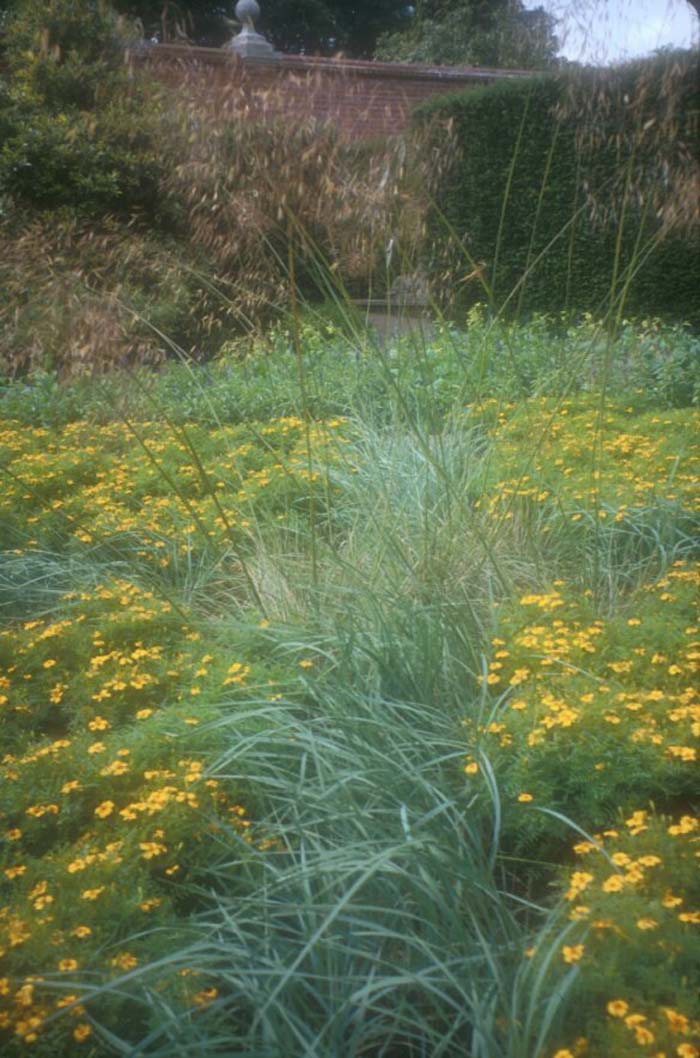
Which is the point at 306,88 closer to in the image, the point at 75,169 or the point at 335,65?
the point at 335,65

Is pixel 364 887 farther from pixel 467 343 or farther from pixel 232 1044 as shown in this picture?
pixel 467 343

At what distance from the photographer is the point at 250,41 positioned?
6.41 m

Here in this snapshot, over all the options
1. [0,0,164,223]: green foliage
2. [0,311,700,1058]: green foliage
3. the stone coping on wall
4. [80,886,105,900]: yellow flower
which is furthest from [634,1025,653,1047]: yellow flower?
[0,0,164,223]: green foliage

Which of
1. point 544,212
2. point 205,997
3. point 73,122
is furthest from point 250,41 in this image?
point 205,997

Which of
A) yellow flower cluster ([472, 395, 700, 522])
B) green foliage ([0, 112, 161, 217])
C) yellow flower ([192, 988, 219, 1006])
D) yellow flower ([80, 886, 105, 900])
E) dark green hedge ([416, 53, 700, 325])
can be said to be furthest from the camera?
green foliage ([0, 112, 161, 217])

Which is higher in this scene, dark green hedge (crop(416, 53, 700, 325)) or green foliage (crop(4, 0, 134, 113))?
green foliage (crop(4, 0, 134, 113))

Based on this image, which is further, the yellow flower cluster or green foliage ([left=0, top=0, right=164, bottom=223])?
green foliage ([left=0, top=0, right=164, bottom=223])

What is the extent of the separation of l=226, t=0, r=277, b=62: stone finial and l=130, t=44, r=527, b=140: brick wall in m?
0.10

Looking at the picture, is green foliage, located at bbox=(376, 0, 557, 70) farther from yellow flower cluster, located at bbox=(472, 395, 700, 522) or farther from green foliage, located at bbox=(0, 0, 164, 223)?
green foliage, located at bbox=(0, 0, 164, 223)

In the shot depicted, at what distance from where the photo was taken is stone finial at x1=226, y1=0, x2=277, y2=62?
5.95 meters

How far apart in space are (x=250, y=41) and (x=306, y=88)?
1.22 metres

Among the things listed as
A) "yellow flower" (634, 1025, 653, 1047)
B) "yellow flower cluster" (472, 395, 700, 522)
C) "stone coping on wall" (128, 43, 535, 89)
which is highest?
"stone coping on wall" (128, 43, 535, 89)

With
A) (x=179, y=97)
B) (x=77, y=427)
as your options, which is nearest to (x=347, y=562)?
(x=77, y=427)

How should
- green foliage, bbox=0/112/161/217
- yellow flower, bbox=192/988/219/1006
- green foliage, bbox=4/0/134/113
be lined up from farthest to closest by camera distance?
1. green foliage, bbox=0/112/161/217
2. green foliage, bbox=4/0/134/113
3. yellow flower, bbox=192/988/219/1006
